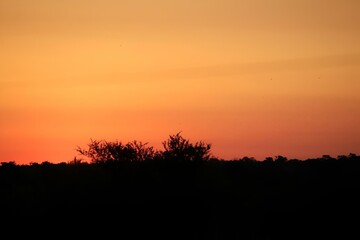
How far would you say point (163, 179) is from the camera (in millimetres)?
44156

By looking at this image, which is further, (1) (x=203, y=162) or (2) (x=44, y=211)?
(1) (x=203, y=162)

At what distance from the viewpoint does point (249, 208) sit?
41.6m

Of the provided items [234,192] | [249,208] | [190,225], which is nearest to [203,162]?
[234,192]

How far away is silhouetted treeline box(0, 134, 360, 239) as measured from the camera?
124 feet

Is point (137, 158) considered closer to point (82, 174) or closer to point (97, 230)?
point (82, 174)

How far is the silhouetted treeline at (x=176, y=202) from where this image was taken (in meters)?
37.7

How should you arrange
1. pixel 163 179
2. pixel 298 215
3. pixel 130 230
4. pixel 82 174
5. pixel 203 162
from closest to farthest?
pixel 130 230
pixel 298 215
pixel 163 179
pixel 203 162
pixel 82 174

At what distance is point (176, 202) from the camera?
40562 millimetres

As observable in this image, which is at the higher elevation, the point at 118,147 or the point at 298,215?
the point at 118,147

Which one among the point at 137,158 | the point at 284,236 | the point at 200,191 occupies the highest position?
the point at 137,158

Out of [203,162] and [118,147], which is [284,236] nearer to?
[203,162]

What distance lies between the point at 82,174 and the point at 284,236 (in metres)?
20.8

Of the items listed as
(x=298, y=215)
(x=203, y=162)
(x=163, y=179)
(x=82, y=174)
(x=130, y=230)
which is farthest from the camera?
(x=82, y=174)

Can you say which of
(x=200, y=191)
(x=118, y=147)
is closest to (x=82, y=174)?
(x=118, y=147)
